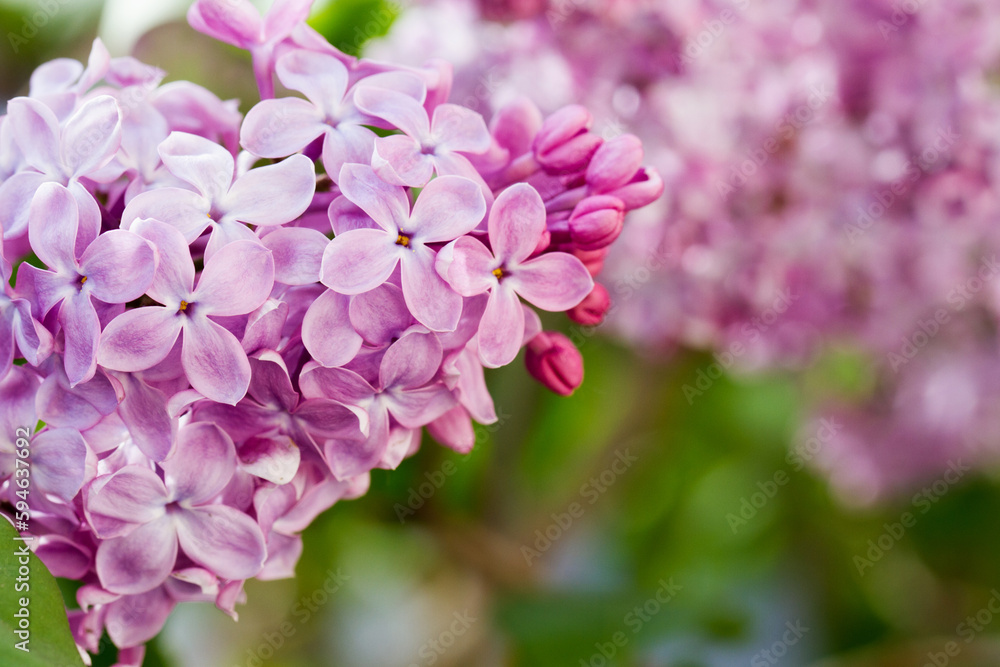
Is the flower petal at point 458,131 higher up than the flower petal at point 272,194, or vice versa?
the flower petal at point 458,131

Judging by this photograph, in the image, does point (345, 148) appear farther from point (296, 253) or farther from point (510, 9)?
point (510, 9)

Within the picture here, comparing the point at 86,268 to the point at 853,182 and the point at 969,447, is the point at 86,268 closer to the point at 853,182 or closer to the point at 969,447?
the point at 853,182

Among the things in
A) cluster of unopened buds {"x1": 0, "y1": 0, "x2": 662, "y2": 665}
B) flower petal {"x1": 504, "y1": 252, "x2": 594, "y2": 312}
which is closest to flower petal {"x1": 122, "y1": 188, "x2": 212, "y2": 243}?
cluster of unopened buds {"x1": 0, "y1": 0, "x2": 662, "y2": 665}

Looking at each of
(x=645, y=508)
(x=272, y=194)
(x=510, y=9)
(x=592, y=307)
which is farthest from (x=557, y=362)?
(x=645, y=508)

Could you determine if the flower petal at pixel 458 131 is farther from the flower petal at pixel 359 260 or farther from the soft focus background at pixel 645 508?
the soft focus background at pixel 645 508

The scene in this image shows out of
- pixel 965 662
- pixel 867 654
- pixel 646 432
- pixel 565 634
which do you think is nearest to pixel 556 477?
pixel 646 432

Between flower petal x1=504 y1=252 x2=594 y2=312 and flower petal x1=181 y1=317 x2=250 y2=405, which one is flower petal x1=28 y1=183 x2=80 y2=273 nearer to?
flower petal x1=181 y1=317 x2=250 y2=405

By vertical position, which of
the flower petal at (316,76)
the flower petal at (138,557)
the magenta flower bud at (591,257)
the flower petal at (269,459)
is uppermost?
the flower petal at (316,76)

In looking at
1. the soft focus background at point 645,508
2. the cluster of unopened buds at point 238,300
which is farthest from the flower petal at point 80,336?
the soft focus background at point 645,508
